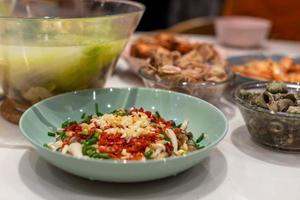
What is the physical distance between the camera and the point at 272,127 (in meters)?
Result: 0.90

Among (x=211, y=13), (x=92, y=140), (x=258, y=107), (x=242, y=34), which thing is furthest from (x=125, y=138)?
(x=211, y=13)

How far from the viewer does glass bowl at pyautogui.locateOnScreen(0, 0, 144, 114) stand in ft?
3.13

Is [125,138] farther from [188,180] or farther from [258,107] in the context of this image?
[258,107]

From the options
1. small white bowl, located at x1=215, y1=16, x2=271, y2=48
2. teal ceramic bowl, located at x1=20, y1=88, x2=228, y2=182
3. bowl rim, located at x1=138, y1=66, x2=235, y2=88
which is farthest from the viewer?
small white bowl, located at x1=215, y1=16, x2=271, y2=48

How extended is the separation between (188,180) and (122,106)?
30 centimetres

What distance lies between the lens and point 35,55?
3.19ft

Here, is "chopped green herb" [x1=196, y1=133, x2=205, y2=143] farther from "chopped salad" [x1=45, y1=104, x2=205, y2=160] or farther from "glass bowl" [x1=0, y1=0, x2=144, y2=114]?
"glass bowl" [x1=0, y1=0, x2=144, y2=114]

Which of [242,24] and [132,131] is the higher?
[132,131]

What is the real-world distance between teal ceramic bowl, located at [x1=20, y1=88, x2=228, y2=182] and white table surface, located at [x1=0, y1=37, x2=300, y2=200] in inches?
1.3

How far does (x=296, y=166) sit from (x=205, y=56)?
54 cm

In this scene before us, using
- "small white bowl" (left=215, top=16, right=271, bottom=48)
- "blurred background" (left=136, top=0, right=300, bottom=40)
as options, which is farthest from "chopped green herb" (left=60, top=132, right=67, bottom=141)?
"blurred background" (left=136, top=0, right=300, bottom=40)

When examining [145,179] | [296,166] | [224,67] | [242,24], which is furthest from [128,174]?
[242,24]

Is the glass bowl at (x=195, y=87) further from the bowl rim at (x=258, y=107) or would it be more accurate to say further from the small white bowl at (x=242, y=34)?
the small white bowl at (x=242, y=34)

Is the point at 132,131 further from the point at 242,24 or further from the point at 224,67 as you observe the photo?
the point at 242,24
